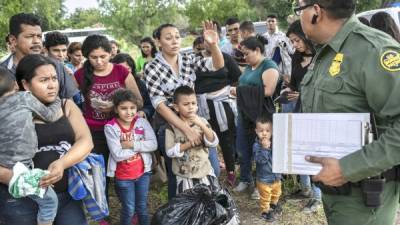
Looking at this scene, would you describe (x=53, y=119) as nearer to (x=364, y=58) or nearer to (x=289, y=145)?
(x=289, y=145)

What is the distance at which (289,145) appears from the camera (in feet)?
5.90

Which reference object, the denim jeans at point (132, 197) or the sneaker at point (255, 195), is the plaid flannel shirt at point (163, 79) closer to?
the denim jeans at point (132, 197)

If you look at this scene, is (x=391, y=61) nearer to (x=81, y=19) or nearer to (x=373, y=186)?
(x=373, y=186)

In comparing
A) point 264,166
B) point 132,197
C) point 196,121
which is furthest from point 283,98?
point 132,197

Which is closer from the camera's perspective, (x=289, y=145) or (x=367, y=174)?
(x=367, y=174)

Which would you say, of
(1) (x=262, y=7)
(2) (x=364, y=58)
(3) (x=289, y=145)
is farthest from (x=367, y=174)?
(1) (x=262, y=7)

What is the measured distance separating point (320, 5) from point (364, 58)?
1.04 feet

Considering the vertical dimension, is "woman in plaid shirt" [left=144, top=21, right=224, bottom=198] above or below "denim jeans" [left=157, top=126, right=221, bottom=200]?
above

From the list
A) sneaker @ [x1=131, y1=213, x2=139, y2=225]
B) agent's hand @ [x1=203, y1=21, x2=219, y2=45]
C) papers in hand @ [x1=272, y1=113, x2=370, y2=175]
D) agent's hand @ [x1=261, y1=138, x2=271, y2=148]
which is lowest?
sneaker @ [x1=131, y1=213, x2=139, y2=225]

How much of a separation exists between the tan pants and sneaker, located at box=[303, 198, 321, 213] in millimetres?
332

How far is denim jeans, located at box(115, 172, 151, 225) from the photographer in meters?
3.23

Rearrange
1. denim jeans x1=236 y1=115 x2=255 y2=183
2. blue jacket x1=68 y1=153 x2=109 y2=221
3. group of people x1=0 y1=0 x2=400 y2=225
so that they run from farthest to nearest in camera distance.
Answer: denim jeans x1=236 y1=115 x2=255 y2=183 → blue jacket x1=68 y1=153 x2=109 y2=221 → group of people x1=0 y1=0 x2=400 y2=225

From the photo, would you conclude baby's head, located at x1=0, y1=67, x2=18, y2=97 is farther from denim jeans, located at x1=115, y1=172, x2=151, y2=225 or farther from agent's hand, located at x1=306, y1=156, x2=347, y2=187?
agent's hand, located at x1=306, y1=156, x2=347, y2=187

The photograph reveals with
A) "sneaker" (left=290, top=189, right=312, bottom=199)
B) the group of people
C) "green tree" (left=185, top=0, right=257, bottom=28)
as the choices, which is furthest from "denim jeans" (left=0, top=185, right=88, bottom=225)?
"green tree" (left=185, top=0, right=257, bottom=28)
